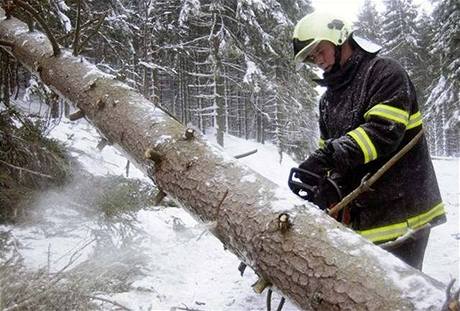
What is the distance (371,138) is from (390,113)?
0.18 meters

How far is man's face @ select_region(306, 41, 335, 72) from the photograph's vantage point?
9.05 ft

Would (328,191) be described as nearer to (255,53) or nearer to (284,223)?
(284,223)

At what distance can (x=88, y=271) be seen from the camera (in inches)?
142

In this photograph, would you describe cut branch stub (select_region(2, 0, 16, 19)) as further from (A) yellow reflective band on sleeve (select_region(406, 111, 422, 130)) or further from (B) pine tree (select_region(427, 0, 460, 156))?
(B) pine tree (select_region(427, 0, 460, 156))

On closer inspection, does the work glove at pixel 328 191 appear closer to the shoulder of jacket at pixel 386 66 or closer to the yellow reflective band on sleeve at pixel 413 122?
the yellow reflective band on sleeve at pixel 413 122

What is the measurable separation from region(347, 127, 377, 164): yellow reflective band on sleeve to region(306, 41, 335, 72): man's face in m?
0.71

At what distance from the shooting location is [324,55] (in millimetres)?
2793

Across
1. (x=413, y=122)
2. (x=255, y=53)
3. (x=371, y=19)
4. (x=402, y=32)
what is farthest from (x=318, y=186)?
(x=371, y=19)

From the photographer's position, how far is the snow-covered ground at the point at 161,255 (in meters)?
4.17

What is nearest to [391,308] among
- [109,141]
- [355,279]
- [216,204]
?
[355,279]

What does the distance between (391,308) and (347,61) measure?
1.81m

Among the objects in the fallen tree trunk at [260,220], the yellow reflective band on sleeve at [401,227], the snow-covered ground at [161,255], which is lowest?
the snow-covered ground at [161,255]

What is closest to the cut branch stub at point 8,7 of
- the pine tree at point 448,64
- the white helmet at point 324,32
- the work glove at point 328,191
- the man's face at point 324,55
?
the white helmet at point 324,32

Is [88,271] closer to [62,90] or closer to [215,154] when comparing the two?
[62,90]
